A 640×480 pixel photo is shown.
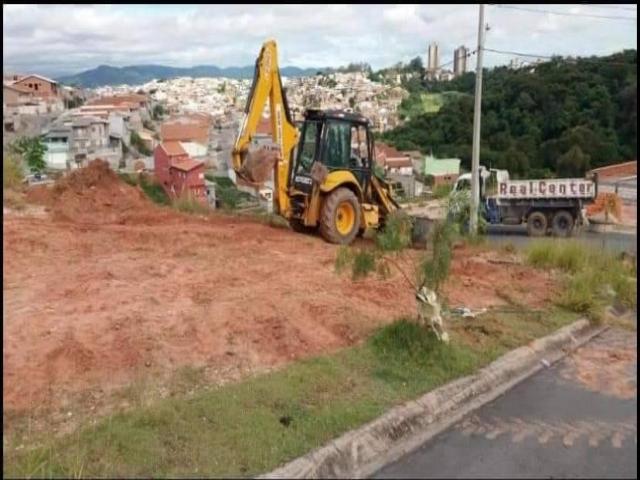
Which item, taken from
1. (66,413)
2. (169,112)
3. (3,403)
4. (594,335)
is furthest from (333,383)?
(169,112)

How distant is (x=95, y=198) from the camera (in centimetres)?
1334

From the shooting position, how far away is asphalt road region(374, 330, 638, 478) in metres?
4.69

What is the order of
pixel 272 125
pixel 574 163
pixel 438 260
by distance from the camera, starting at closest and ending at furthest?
pixel 438 260 < pixel 272 125 < pixel 574 163

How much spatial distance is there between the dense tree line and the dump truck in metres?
3.20

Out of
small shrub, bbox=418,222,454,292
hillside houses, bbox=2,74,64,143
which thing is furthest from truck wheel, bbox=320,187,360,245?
hillside houses, bbox=2,74,64,143

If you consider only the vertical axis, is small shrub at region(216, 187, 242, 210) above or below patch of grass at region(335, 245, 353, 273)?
below

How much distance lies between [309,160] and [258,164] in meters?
0.96

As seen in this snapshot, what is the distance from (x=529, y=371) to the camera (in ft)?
22.2

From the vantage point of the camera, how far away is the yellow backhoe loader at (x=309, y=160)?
12570mm

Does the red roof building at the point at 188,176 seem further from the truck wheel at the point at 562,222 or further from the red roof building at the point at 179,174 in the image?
the truck wheel at the point at 562,222

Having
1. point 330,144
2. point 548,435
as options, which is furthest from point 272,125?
point 548,435

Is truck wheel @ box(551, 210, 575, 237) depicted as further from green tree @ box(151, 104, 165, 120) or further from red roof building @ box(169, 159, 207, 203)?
green tree @ box(151, 104, 165, 120)

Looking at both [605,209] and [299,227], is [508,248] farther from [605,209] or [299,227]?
[605,209]

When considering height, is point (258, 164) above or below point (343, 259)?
above
